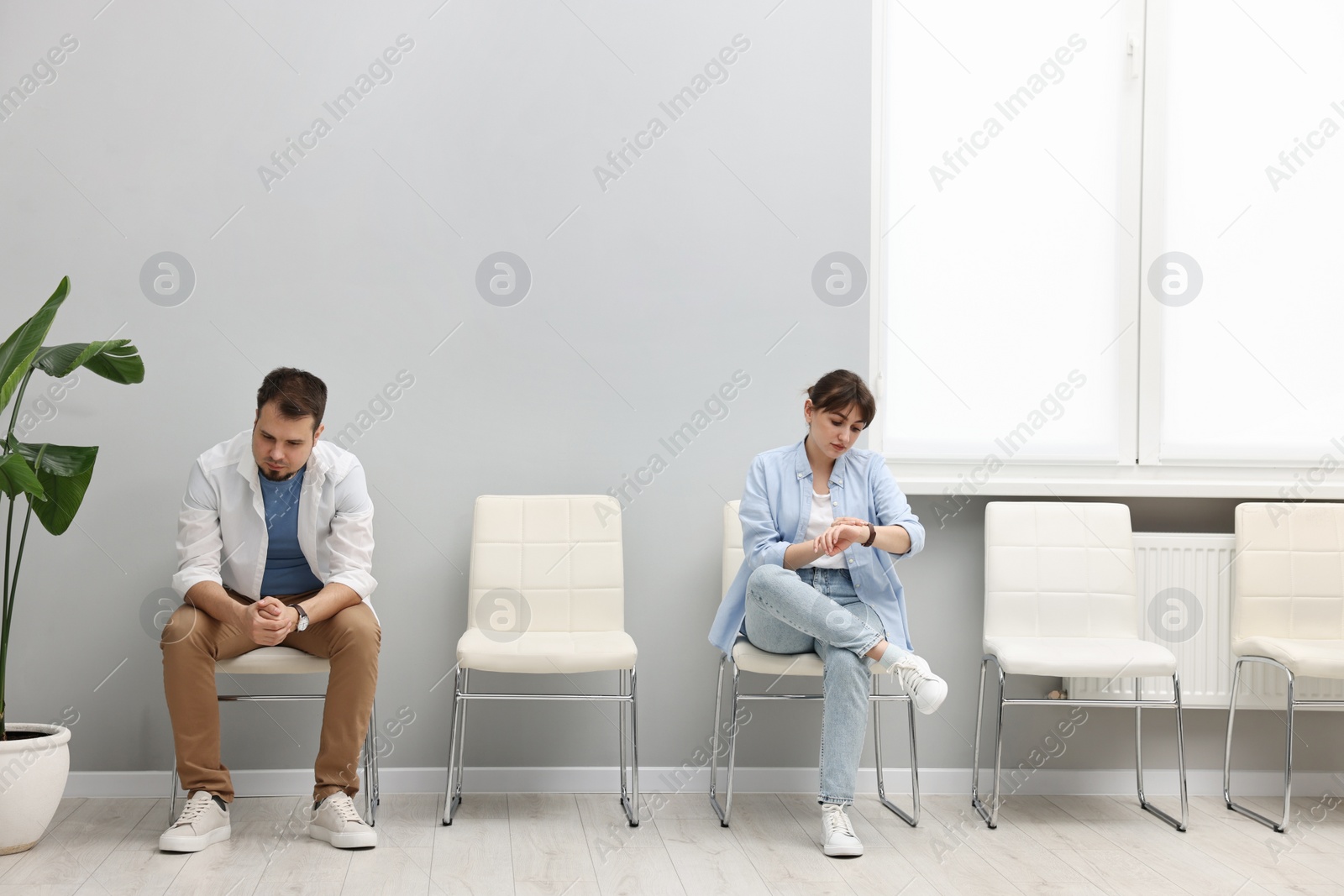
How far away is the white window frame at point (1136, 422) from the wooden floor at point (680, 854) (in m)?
0.92

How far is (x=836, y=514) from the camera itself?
2.67m

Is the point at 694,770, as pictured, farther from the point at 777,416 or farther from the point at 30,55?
the point at 30,55

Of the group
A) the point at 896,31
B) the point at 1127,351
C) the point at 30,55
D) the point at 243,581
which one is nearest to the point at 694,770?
the point at 243,581

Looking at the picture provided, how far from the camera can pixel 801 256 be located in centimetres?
303

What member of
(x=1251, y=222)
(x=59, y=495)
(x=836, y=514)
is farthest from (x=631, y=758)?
(x=1251, y=222)

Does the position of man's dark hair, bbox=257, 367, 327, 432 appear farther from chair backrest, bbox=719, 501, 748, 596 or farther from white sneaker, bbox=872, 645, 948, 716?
white sneaker, bbox=872, 645, 948, 716

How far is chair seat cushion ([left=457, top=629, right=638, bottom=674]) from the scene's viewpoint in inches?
97.7

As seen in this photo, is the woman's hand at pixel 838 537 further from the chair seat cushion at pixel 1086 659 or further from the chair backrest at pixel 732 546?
the chair seat cushion at pixel 1086 659

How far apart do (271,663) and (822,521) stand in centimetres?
142

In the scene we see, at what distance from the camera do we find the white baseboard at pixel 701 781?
280 centimetres

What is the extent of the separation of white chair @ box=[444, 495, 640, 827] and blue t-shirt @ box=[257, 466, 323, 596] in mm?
460

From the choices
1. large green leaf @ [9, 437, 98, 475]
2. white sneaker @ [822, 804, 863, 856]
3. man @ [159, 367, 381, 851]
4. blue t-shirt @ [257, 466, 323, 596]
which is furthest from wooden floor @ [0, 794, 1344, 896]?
large green leaf @ [9, 437, 98, 475]

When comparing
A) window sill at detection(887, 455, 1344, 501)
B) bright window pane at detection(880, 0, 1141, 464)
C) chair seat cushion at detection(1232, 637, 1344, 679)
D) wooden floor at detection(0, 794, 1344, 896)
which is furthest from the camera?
bright window pane at detection(880, 0, 1141, 464)

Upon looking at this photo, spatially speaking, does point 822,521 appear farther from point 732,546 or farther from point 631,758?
point 631,758
